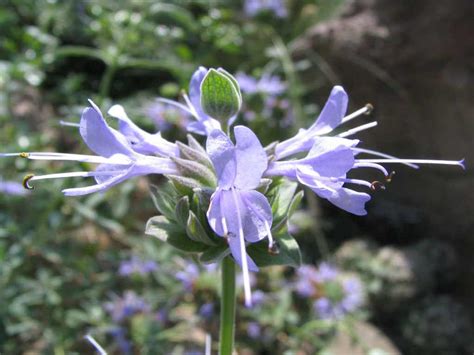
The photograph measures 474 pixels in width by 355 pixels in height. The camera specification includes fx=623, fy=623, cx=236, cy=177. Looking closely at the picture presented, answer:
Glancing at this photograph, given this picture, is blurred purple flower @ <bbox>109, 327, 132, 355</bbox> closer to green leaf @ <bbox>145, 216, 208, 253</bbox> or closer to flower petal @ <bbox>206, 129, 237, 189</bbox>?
green leaf @ <bbox>145, 216, 208, 253</bbox>

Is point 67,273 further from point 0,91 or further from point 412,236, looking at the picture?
point 412,236

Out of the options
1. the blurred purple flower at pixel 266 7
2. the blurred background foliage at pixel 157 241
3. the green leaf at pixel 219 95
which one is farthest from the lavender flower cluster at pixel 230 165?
the blurred purple flower at pixel 266 7

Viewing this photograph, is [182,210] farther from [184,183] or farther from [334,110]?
[334,110]

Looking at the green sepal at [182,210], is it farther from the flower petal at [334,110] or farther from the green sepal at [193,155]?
the flower petal at [334,110]

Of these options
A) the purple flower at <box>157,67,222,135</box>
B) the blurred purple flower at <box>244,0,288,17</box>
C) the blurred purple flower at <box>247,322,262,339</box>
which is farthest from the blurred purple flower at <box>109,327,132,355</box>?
the blurred purple flower at <box>244,0,288,17</box>

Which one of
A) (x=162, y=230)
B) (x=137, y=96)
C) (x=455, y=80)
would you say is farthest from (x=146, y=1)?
(x=162, y=230)

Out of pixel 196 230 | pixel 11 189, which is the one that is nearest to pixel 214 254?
pixel 196 230
